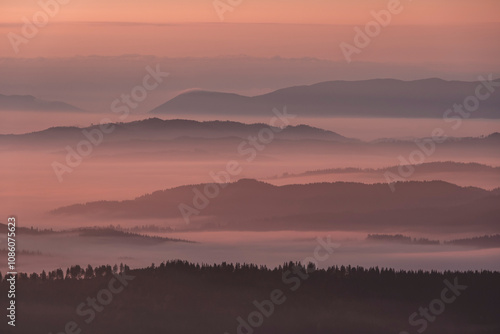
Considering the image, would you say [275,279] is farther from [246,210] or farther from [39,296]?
[39,296]

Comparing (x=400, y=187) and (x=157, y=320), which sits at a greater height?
(x=400, y=187)

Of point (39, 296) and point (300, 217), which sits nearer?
point (39, 296)

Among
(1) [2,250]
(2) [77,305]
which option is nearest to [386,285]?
(2) [77,305]

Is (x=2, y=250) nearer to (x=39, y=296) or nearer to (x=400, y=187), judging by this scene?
(x=39, y=296)

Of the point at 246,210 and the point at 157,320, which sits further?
the point at 246,210

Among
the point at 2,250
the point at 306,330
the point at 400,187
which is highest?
the point at 400,187

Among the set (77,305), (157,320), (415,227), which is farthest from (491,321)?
(77,305)
